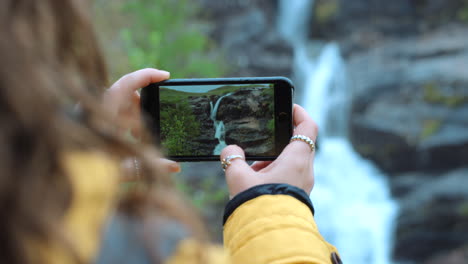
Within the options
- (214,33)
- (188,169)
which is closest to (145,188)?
(188,169)

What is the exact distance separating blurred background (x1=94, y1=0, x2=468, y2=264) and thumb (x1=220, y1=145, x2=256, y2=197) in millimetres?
1849

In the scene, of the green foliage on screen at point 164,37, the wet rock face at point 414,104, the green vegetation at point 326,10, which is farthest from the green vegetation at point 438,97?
the green foliage on screen at point 164,37

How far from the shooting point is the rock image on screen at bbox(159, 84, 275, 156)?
31.2 inches

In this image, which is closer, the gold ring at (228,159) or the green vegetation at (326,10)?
the gold ring at (228,159)

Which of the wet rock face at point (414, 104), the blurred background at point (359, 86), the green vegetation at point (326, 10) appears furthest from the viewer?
the green vegetation at point (326, 10)

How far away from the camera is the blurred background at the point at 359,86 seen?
10.5ft

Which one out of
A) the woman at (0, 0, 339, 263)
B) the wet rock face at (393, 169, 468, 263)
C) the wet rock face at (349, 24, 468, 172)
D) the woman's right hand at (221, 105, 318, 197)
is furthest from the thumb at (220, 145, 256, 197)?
the wet rock face at (349, 24, 468, 172)

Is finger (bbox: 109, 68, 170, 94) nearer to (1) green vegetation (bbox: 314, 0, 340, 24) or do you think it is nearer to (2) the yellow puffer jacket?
(2) the yellow puffer jacket

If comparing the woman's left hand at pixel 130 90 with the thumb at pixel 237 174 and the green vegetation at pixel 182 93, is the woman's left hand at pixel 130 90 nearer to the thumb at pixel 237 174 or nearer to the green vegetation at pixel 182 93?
the green vegetation at pixel 182 93

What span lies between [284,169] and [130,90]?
31 centimetres

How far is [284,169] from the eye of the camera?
0.67 metres

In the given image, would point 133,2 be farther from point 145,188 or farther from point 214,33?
point 145,188

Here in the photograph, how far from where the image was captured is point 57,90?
26 centimetres

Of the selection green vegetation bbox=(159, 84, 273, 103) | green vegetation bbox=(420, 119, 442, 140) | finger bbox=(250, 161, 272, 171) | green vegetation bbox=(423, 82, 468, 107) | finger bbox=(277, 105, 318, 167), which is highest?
green vegetation bbox=(159, 84, 273, 103)
